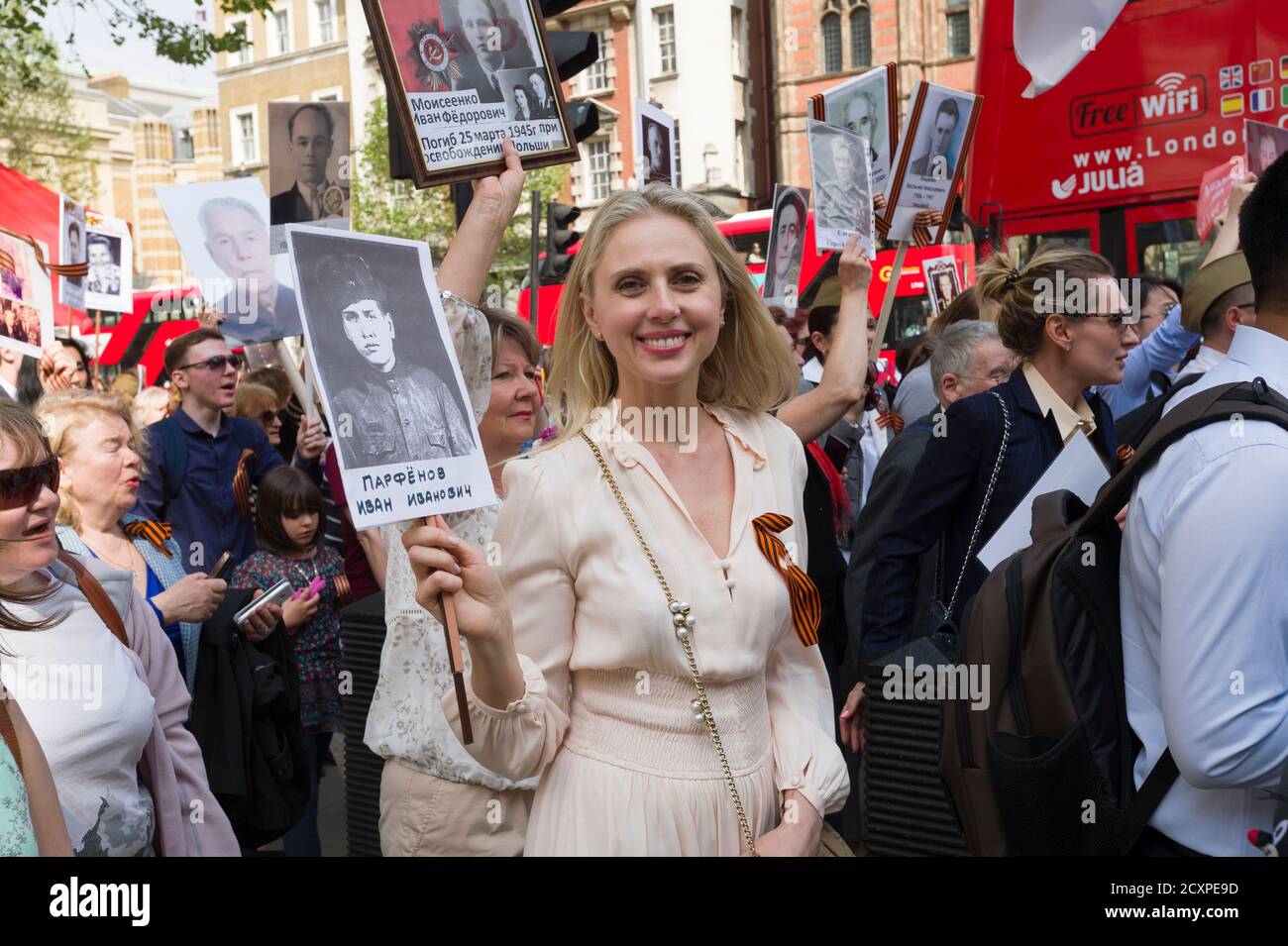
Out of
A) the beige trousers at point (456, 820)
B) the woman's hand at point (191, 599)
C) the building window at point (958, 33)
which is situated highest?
the building window at point (958, 33)

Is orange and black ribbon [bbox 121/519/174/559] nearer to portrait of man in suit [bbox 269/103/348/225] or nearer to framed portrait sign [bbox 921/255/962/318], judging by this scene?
portrait of man in suit [bbox 269/103/348/225]

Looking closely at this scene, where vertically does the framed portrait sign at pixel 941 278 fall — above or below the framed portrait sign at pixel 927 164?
below

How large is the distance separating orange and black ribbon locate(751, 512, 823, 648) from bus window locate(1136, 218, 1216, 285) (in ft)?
27.3

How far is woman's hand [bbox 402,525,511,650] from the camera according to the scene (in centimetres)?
200

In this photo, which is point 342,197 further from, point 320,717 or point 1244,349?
point 1244,349

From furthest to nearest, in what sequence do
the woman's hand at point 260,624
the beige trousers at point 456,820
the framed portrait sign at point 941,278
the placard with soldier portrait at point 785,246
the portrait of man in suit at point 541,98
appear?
the framed portrait sign at point 941,278, the placard with soldier portrait at point 785,246, the woman's hand at point 260,624, the portrait of man in suit at point 541,98, the beige trousers at point 456,820

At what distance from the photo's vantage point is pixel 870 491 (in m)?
4.80

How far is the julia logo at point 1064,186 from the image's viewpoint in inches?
403

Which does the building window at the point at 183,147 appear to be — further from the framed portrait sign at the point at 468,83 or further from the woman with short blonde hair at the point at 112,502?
the framed portrait sign at the point at 468,83

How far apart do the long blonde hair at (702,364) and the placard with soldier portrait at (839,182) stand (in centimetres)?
299

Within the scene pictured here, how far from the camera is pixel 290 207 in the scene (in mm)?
6078

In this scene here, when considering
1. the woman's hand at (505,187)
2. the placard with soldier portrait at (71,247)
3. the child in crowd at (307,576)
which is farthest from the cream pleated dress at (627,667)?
the placard with soldier portrait at (71,247)

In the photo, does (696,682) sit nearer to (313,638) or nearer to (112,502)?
(112,502)

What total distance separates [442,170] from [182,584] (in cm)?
185
